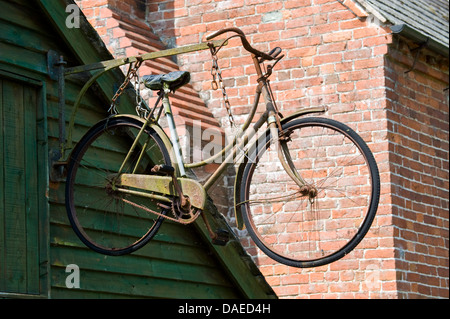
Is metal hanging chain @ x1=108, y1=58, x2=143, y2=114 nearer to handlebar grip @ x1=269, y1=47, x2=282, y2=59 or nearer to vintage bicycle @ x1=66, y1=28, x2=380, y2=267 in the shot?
vintage bicycle @ x1=66, y1=28, x2=380, y2=267

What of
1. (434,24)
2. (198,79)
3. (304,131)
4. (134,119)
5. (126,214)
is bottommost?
A: (126,214)

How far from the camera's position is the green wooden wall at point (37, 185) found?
588cm

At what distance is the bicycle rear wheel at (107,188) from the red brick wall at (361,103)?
2951 mm

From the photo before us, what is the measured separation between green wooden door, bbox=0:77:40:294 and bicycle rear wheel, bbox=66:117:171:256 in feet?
0.78

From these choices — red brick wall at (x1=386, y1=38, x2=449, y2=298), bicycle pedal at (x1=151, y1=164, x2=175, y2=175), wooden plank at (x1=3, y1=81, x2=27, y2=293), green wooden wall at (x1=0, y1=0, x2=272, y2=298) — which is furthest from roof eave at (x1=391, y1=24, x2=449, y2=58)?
wooden plank at (x1=3, y1=81, x2=27, y2=293)

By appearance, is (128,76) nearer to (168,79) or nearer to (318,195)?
(168,79)

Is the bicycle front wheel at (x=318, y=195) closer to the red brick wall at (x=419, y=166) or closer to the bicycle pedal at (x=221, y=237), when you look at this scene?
the red brick wall at (x=419, y=166)

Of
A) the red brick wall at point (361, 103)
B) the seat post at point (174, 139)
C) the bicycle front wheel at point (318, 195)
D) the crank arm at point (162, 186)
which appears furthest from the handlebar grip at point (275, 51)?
the red brick wall at point (361, 103)

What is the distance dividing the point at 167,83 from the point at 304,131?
3.60m

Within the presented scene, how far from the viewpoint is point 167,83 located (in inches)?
234

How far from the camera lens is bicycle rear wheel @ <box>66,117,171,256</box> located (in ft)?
19.6

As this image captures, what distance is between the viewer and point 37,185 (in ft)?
19.8

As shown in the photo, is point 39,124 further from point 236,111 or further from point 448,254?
point 448,254
